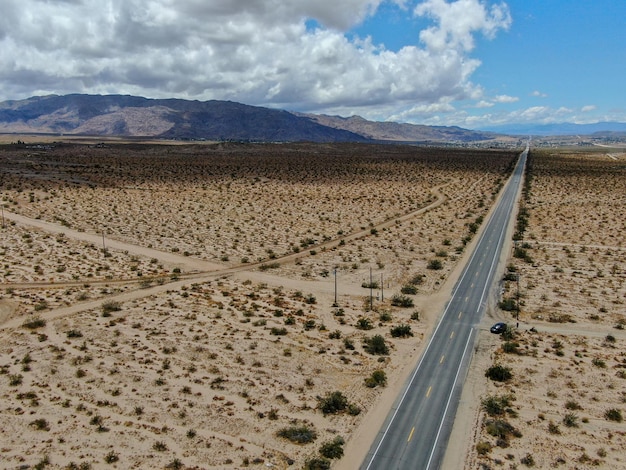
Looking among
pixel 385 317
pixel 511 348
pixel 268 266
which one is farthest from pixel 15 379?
pixel 511 348

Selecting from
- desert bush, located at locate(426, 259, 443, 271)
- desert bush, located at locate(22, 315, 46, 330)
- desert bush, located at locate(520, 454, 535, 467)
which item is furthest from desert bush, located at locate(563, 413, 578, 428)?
desert bush, located at locate(22, 315, 46, 330)

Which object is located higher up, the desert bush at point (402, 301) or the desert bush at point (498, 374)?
the desert bush at point (402, 301)

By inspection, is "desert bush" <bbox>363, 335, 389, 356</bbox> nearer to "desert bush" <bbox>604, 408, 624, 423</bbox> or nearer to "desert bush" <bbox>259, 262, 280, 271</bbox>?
"desert bush" <bbox>604, 408, 624, 423</bbox>

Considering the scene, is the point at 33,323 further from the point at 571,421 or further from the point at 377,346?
the point at 571,421

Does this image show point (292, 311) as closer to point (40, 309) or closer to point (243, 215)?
point (40, 309)

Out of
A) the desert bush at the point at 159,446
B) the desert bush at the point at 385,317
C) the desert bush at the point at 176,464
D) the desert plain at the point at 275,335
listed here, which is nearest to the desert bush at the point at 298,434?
the desert plain at the point at 275,335

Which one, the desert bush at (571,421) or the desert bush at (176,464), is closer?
the desert bush at (176,464)

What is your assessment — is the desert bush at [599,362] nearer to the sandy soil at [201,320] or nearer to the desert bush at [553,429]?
the desert bush at [553,429]
